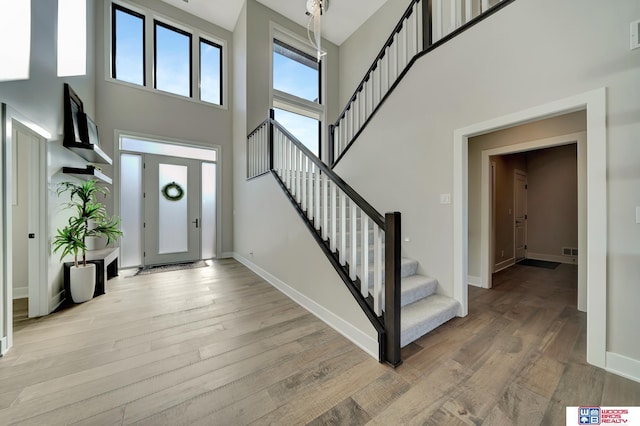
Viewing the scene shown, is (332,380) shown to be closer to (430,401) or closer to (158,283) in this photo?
(430,401)

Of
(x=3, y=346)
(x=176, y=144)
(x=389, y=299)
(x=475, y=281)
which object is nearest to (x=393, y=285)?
(x=389, y=299)

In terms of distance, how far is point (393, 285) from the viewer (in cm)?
171

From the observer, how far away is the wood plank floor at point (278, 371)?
1.31 m

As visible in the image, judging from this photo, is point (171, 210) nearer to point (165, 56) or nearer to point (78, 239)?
point (78, 239)

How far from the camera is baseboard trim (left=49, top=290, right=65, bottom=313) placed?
8.35 ft

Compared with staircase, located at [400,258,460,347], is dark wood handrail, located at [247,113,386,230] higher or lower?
higher

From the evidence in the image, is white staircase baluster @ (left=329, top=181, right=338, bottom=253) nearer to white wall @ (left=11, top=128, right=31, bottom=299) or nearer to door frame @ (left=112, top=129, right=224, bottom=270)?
door frame @ (left=112, top=129, right=224, bottom=270)

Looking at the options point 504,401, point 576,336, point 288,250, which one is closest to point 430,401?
point 504,401

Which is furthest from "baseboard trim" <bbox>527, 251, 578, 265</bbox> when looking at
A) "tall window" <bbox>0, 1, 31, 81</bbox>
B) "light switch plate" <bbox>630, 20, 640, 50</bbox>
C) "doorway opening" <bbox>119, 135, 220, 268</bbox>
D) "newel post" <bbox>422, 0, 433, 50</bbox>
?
"tall window" <bbox>0, 1, 31, 81</bbox>

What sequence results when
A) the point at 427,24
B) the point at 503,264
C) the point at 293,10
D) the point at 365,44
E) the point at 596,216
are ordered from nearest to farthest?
the point at 596,216 < the point at 427,24 < the point at 503,264 < the point at 293,10 < the point at 365,44

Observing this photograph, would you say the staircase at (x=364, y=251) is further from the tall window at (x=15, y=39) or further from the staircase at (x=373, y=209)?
the tall window at (x=15, y=39)

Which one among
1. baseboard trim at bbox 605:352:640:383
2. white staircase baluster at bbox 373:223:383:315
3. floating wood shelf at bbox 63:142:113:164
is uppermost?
floating wood shelf at bbox 63:142:113:164

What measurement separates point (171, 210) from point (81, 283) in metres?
2.18

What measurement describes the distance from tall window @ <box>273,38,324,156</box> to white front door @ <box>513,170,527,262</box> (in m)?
4.65
